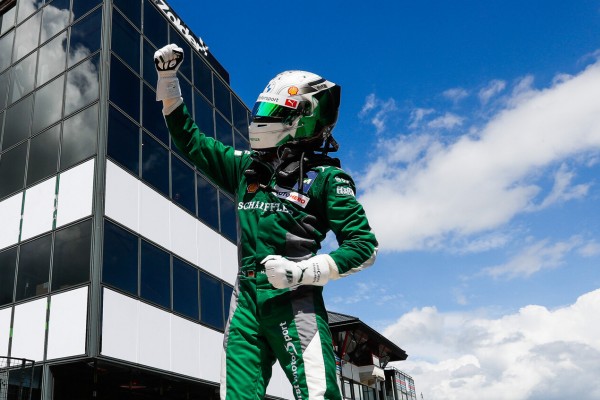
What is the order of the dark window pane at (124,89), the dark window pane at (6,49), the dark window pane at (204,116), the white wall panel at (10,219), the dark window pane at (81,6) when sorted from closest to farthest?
1. the white wall panel at (10,219)
2. the dark window pane at (124,89)
3. the dark window pane at (81,6)
4. the dark window pane at (6,49)
5. the dark window pane at (204,116)

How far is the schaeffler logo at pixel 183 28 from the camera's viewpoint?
18969 mm

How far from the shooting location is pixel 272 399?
17.7 meters

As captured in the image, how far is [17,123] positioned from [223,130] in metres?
6.87

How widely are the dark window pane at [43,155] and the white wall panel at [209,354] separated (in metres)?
5.77

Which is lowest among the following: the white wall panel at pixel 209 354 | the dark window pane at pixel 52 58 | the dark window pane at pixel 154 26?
the white wall panel at pixel 209 354

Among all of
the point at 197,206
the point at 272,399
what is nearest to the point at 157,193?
the point at 197,206

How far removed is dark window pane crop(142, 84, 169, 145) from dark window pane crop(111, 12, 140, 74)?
0.71 m

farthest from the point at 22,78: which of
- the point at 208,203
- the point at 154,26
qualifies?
the point at 208,203

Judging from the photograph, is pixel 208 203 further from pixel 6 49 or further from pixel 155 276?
pixel 6 49

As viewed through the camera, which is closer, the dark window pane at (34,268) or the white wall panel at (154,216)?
the dark window pane at (34,268)

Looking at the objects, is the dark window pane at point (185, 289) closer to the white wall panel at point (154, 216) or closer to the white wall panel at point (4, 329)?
the white wall panel at point (154, 216)

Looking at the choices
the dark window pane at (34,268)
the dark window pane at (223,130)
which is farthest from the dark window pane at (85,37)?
the dark window pane at (223,130)

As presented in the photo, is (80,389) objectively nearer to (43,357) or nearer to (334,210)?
(43,357)

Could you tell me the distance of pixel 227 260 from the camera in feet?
60.2
